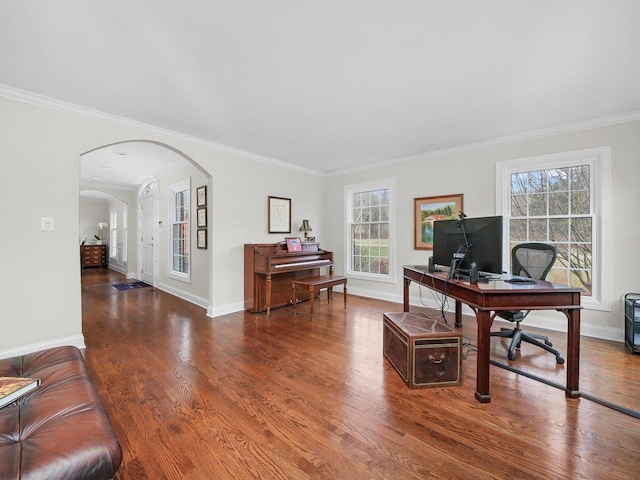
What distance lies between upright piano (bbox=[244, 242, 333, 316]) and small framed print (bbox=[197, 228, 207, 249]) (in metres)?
0.71

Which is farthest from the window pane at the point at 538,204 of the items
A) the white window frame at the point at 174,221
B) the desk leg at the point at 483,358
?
Answer: the white window frame at the point at 174,221

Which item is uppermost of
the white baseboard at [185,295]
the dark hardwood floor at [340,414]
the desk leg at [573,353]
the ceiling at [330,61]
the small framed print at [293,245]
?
the ceiling at [330,61]

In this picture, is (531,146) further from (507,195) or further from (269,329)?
(269,329)

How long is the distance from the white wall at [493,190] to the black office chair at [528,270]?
3.03ft

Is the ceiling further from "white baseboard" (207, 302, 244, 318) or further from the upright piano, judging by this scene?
"white baseboard" (207, 302, 244, 318)

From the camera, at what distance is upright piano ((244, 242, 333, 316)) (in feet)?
13.4

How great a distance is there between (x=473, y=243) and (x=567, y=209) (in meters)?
1.95

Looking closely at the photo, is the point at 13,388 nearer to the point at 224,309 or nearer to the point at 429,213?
the point at 224,309

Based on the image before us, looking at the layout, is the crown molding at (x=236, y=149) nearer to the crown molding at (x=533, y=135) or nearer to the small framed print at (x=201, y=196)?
the crown molding at (x=533, y=135)

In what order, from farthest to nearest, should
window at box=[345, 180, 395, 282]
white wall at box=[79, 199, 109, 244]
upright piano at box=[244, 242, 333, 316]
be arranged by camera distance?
1. white wall at box=[79, 199, 109, 244]
2. window at box=[345, 180, 395, 282]
3. upright piano at box=[244, 242, 333, 316]

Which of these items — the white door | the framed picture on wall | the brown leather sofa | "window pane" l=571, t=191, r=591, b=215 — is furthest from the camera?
the white door

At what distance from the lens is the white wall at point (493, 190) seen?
9.96 ft

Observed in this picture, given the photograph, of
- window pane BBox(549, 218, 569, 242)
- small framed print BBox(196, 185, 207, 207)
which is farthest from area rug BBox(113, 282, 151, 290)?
window pane BBox(549, 218, 569, 242)

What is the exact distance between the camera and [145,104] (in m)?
2.77
